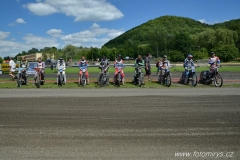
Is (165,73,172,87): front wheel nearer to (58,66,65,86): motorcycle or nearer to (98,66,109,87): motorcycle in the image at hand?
(98,66,109,87): motorcycle

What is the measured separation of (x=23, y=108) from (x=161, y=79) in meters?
10.6

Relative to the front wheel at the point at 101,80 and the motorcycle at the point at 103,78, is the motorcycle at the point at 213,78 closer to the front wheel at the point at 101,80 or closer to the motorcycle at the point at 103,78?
the motorcycle at the point at 103,78

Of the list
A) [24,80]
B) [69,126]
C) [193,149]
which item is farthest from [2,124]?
[24,80]

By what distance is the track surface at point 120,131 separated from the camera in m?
4.44

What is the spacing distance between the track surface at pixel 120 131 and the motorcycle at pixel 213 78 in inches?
243

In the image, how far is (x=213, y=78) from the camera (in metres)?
14.8

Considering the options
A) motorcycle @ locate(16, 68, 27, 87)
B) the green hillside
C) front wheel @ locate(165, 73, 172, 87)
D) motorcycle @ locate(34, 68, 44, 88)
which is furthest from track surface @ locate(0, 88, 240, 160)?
the green hillside

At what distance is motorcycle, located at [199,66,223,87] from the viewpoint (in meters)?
14.4

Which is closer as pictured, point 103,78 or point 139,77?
point 139,77

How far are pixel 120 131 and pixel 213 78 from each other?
1105cm

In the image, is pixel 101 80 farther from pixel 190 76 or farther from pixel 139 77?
pixel 190 76

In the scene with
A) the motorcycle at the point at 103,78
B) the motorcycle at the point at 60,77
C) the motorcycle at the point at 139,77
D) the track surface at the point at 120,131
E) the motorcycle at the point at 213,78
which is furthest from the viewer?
the motorcycle at the point at 60,77

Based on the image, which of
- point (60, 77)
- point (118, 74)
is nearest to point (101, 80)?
point (118, 74)

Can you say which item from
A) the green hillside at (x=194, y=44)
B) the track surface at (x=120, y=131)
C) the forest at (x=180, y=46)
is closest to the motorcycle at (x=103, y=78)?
the track surface at (x=120, y=131)
